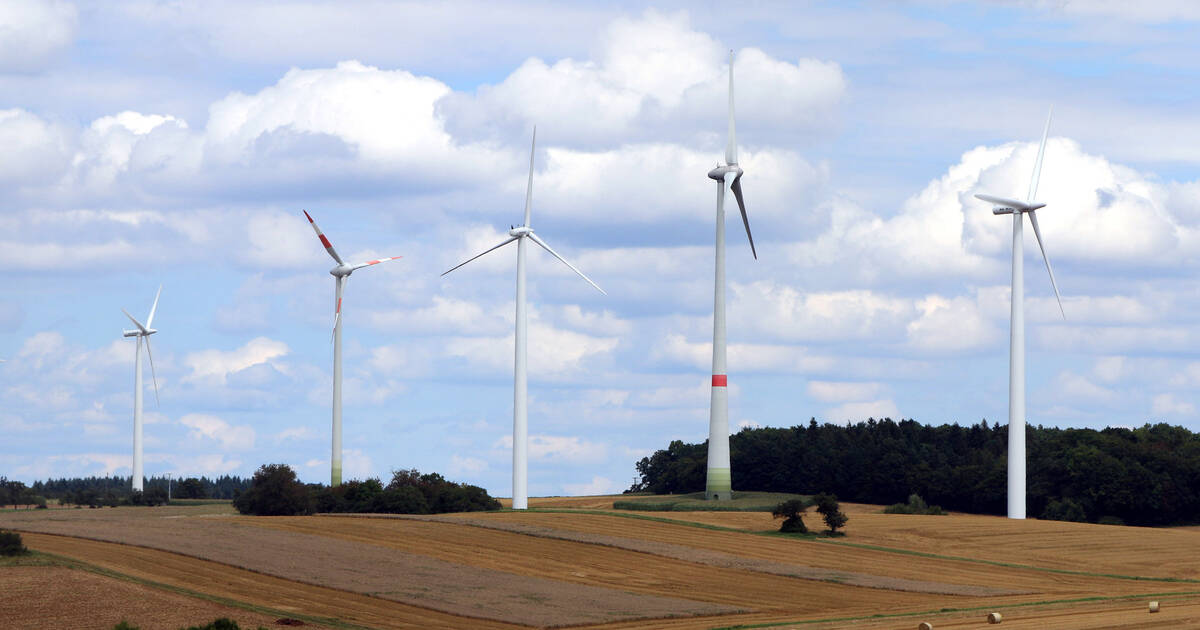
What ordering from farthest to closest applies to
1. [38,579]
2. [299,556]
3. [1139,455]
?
[1139,455]
[299,556]
[38,579]

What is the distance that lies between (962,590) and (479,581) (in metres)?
20.1

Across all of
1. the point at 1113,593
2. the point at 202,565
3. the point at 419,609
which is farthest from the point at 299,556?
the point at 1113,593

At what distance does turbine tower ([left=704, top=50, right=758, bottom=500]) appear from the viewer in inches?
3750

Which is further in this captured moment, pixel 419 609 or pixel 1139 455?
pixel 1139 455

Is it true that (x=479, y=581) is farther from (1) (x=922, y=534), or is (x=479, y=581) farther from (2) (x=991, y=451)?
(2) (x=991, y=451)

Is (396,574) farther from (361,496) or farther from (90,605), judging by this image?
(361,496)

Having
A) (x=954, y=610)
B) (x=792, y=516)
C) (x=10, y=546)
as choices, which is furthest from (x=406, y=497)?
(x=954, y=610)

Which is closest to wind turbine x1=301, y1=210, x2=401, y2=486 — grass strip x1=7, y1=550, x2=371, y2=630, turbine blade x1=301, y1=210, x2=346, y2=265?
turbine blade x1=301, y1=210, x2=346, y2=265

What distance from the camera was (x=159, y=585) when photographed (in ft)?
146

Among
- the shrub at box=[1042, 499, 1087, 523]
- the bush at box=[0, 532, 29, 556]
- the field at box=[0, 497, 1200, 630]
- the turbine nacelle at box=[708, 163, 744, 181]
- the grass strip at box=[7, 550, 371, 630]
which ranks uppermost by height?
the turbine nacelle at box=[708, 163, 744, 181]

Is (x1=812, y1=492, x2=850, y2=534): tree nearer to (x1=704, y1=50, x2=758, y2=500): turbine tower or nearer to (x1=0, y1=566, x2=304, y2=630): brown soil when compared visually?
(x1=704, y1=50, x2=758, y2=500): turbine tower

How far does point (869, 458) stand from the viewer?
13075cm

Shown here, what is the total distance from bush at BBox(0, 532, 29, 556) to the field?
217 cm

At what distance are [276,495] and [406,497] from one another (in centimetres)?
954
